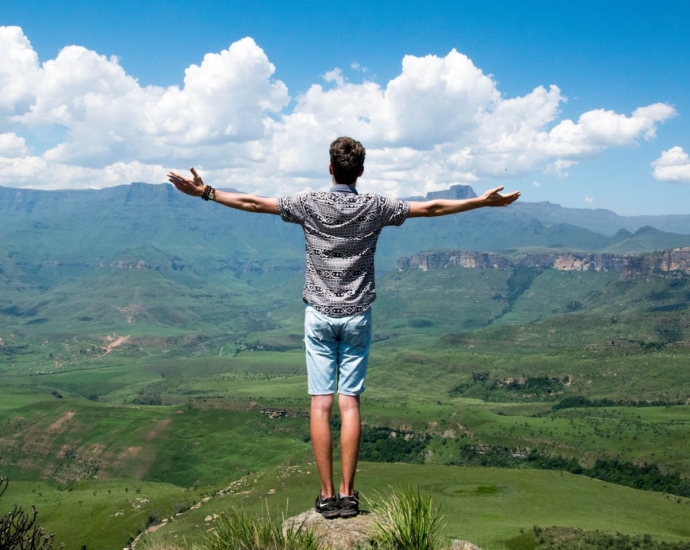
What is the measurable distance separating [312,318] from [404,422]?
4288 inches

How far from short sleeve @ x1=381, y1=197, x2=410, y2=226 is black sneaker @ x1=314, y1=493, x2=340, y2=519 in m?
4.00

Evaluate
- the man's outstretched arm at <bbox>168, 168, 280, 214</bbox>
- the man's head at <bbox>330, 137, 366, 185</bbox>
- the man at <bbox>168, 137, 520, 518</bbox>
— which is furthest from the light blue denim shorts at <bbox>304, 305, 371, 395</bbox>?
the man's head at <bbox>330, 137, 366, 185</bbox>

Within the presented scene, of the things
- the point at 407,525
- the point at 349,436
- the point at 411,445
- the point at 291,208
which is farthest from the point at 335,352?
the point at 411,445

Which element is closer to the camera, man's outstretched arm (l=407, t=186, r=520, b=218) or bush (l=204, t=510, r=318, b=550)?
bush (l=204, t=510, r=318, b=550)

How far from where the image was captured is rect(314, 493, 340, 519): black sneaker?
29.6 feet

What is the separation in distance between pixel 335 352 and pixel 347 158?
2.76 metres

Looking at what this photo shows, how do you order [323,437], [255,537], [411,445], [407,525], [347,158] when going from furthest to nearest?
[411,445], [323,437], [347,158], [407,525], [255,537]

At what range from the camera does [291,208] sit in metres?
9.18

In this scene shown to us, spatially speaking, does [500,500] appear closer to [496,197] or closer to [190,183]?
[496,197]

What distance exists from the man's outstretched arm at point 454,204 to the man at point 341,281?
2 centimetres

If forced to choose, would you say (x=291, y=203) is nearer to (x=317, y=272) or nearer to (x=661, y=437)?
(x=317, y=272)

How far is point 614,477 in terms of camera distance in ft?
273

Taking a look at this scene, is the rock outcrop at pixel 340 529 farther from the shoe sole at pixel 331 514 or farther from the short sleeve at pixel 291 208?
the short sleeve at pixel 291 208

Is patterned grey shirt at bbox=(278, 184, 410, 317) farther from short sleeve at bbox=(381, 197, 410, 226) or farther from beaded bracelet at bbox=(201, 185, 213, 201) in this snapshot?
beaded bracelet at bbox=(201, 185, 213, 201)
